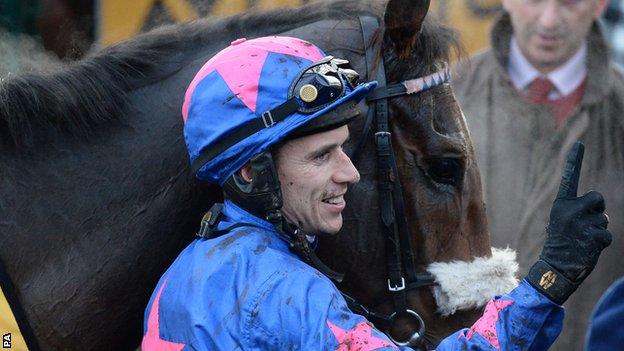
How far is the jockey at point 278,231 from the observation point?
95.5 inches

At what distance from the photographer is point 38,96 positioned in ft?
9.84

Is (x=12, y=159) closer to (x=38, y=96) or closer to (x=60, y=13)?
(x=38, y=96)

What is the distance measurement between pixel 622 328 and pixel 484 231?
612 millimetres

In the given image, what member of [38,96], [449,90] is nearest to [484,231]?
[449,90]

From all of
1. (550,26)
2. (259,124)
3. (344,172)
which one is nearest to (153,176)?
(259,124)

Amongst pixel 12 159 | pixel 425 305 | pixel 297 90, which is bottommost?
pixel 425 305

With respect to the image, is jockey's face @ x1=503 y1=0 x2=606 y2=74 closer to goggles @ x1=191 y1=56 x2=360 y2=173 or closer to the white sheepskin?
the white sheepskin

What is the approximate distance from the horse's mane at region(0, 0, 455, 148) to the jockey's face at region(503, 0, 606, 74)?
2.09 m

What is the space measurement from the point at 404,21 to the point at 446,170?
0.50 metres

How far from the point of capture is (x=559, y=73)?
217 inches

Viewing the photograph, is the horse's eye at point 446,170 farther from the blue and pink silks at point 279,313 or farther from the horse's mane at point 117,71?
the blue and pink silks at point 279,313

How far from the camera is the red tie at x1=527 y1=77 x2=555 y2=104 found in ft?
18.1

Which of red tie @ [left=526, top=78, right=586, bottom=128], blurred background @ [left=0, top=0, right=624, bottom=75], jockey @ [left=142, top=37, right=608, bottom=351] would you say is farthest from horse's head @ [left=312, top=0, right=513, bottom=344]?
red tie @ [left=526, top=78, right=586, bottom=128]

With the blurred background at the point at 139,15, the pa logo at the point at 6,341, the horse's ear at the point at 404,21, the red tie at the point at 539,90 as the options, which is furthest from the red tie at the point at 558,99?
the pa logo at the point at 6,341
